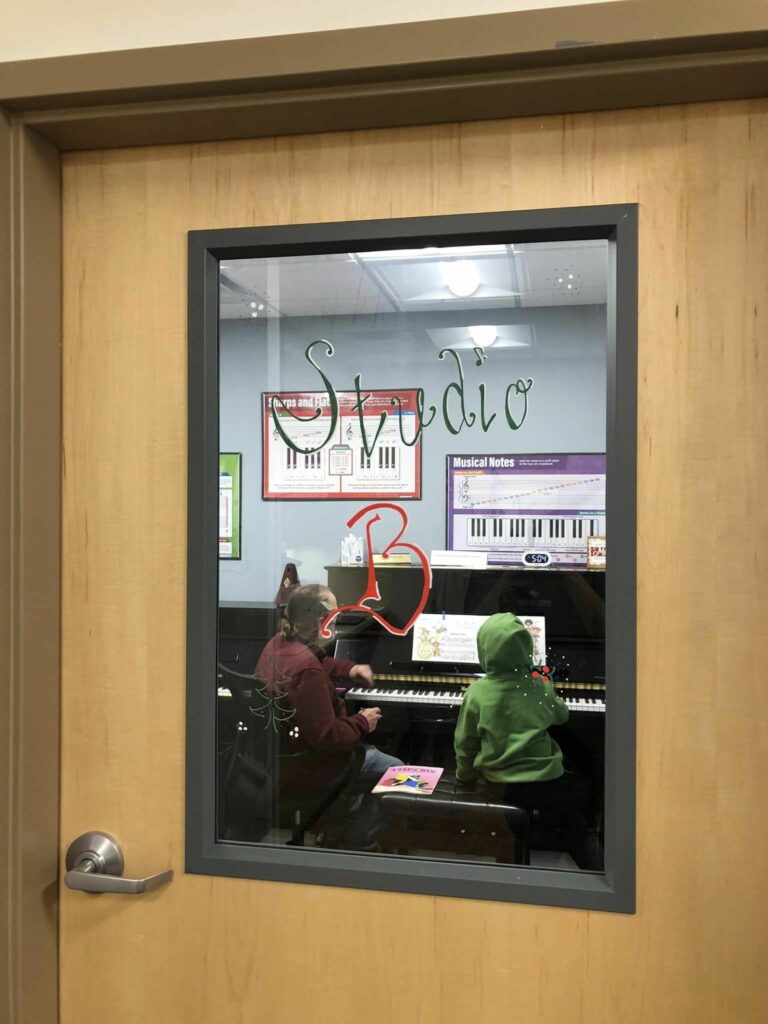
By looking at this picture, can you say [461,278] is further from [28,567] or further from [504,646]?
[28,567]

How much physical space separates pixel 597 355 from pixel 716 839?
22.9 inches

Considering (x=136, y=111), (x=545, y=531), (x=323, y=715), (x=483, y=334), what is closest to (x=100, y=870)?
(x=323, y=715)

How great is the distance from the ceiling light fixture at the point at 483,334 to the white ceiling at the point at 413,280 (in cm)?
3

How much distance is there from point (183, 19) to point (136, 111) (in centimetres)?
12

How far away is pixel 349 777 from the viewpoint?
0.95m

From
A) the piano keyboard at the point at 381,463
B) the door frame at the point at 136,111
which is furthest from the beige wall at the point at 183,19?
the piano keyboard at the point at 381,463

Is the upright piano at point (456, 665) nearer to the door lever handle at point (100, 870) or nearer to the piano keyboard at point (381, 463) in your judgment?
the piano keyboard at point (381, 463)

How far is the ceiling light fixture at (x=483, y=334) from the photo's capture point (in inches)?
35.1

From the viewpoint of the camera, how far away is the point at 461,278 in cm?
91

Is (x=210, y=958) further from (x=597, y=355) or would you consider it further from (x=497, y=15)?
(x=497, y=15)

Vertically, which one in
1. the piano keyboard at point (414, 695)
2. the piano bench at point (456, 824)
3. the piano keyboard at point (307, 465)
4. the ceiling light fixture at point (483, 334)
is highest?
the ceiling light fixture at point (483, 334)

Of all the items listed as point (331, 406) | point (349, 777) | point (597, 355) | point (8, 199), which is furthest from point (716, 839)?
point (8, 199)

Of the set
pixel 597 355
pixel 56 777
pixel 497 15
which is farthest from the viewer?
pixel 56 777

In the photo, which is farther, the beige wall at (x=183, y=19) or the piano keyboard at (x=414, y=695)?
the piano keyboard at (x=414, y=695)
